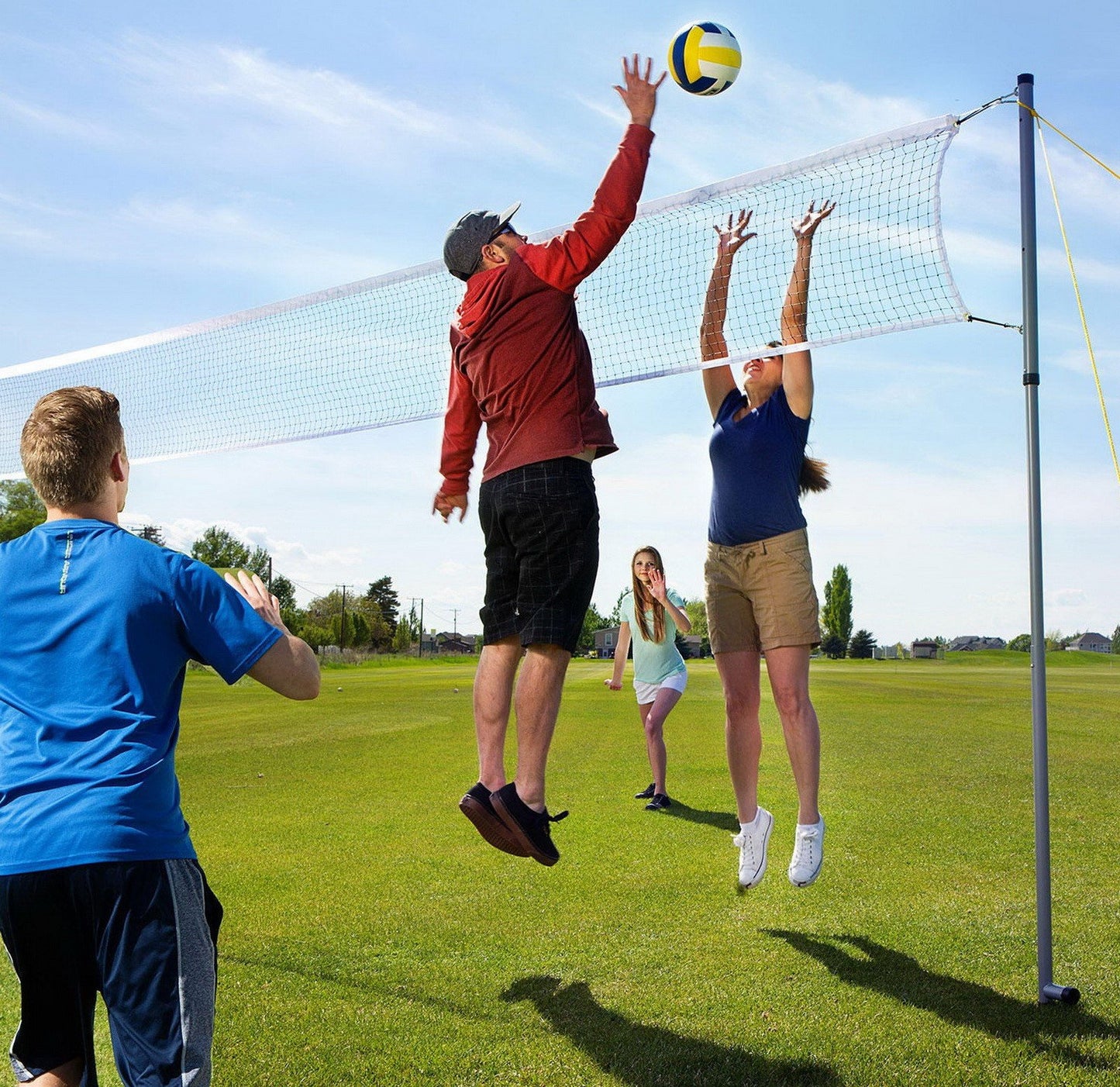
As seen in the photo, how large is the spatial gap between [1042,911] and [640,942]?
6.93ft

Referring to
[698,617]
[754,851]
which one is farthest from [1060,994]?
[698,617]

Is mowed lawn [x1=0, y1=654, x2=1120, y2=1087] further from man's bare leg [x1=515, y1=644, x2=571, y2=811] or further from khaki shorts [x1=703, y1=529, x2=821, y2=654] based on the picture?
khaki shorts [x1=703, y1=529, x2=821, y2=654]

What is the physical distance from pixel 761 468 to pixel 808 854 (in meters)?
2.04

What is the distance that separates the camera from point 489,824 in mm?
4727

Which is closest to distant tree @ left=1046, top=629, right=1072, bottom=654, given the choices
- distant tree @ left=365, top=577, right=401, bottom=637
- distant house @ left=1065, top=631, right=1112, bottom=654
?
distant house @ left=1065, top=631, right=1112, bottom=654

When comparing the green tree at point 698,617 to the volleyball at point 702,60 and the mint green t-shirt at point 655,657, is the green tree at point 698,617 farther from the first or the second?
the volleyball at point 702,60

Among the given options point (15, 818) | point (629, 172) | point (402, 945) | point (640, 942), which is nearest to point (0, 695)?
point (15, 818)

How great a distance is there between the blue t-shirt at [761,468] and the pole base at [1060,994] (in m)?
2.53

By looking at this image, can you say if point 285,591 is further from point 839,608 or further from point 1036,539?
point 1036,539

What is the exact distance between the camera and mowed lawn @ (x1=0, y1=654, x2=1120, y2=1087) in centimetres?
477

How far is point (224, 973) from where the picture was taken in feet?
19.3

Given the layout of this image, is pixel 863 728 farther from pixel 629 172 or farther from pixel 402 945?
pixel 629 172

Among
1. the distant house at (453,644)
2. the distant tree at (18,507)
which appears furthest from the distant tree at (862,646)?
the distant tree at (18,507)

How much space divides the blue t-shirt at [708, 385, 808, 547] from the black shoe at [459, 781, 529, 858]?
6.68 ft
